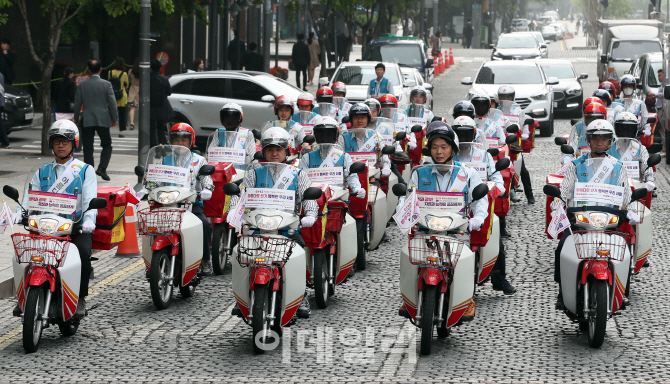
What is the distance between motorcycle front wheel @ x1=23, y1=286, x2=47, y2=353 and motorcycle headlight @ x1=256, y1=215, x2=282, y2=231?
1627mm

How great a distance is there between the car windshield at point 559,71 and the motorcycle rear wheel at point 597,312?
843 inches

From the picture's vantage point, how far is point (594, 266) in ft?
24.5

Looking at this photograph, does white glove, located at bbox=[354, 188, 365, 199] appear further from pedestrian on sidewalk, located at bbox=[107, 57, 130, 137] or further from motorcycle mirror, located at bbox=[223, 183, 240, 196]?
pedestrian on sidewalk, located at bbox=[107, 57, 130, 137]

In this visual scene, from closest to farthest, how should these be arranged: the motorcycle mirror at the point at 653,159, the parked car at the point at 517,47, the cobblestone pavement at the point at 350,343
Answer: the cobblestone pavement at the point at 350,343
the motorcycle mirror at the point at 653,159
the parked car at the point at 517,47

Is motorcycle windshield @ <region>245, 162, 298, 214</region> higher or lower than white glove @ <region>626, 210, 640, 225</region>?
higher

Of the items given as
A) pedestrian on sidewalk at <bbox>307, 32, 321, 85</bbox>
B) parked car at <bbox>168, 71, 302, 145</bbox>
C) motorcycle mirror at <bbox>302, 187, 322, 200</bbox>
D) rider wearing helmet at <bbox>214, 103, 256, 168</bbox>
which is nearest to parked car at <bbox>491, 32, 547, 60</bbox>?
pedestrian on sidewalk at <bbox>307, 32, 321, 85</bbox>

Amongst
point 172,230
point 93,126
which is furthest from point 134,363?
point 93,126

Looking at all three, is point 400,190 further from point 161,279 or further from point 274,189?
point 161,279

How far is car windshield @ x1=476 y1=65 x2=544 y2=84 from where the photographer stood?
24359 mm

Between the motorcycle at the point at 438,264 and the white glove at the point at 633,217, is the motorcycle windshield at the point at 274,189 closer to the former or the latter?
the motorcycle at the point at 438,264

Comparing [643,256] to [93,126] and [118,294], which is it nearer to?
[118,294]

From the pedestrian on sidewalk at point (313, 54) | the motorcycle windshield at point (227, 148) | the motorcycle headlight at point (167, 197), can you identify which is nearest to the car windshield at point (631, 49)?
the pedestrian on sidewalk at point (313, 54)

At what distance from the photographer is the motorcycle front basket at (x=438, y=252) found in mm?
7184

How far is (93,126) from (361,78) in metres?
9.19
